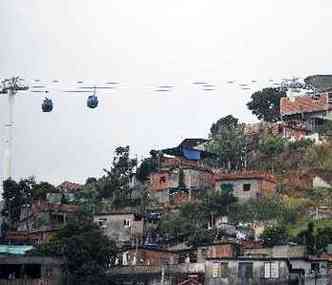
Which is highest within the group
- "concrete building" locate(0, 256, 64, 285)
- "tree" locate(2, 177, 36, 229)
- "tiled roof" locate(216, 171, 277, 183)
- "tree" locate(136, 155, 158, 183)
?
"tree" locate(136, 155, 158, 183)

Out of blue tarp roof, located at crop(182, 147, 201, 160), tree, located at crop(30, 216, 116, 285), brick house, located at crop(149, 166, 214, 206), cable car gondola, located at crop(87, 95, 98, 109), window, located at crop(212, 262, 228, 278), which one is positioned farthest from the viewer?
blue tarp roof, located at crop(182, 147, 201, 160)

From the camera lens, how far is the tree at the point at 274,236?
32688 millimetres

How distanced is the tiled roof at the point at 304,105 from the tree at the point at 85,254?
18.1m

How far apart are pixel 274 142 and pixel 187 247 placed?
32.0ft

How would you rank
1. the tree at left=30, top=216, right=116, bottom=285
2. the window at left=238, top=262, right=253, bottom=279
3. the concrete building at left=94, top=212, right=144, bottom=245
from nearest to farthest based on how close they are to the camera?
the window at left=238, top=262, right=253, bottom=279, the tree at left=30, top=216, right=116, bottom=285, the concrete building at left=94, top=212, right=144, bottom=245

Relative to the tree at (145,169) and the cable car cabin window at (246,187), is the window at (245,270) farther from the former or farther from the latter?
the tree at (145,169)

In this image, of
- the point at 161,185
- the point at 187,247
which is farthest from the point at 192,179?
the point at 187,247

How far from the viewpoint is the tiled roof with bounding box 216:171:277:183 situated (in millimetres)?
38344

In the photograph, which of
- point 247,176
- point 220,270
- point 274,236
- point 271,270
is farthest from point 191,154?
point 271,270

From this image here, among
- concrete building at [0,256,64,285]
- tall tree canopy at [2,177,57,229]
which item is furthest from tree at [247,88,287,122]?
concrete building at [0,256,64,285]

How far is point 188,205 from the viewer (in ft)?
122

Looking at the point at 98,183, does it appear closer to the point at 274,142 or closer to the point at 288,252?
the point at 274,142

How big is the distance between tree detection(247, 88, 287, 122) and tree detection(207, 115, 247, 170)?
5.44m

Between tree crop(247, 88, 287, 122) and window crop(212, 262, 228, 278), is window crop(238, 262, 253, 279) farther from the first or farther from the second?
tree crop(247, 88, 287, 122)
